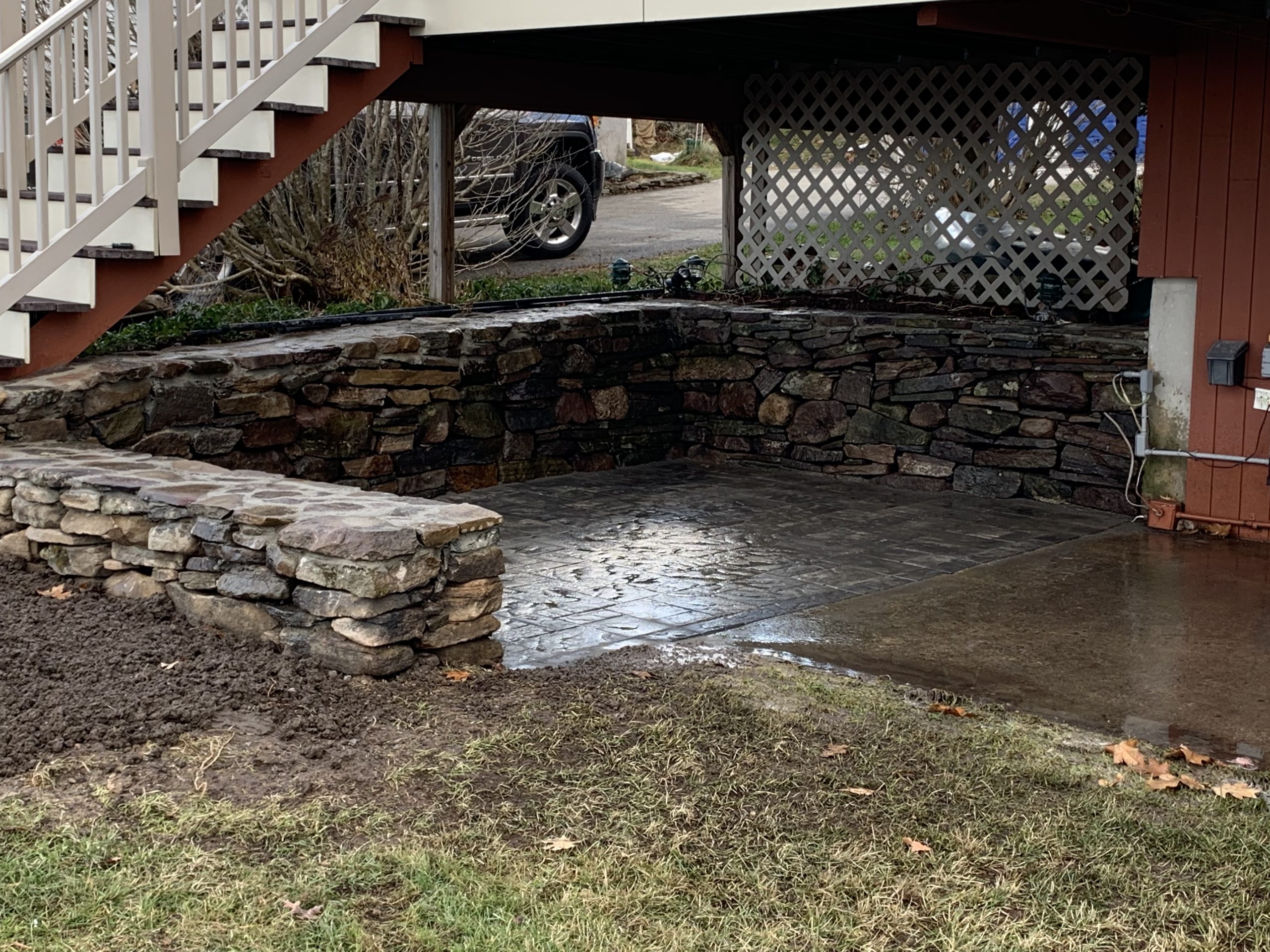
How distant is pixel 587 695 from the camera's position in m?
4.81

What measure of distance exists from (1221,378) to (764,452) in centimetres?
313

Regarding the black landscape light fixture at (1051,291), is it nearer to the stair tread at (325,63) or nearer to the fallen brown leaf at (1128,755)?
the stair tread at (325,63)

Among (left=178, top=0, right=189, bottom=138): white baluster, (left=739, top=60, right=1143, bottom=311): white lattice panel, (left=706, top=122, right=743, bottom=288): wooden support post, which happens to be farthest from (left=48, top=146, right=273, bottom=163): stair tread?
(left=706, top=122, right=743, bottom=288): wooden support post

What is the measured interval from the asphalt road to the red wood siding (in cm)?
576

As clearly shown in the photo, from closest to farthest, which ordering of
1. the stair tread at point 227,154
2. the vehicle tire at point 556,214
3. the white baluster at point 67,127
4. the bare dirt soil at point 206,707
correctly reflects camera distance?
the bare dirt soil at point 206,707 → the white baluster at point 67,127 → the stair tread at point 227,154 → the vehicle tire at point 556,214

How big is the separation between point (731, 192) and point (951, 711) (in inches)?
263

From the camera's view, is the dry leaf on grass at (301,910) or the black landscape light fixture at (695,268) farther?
the black landscape light fixture at (695,268)

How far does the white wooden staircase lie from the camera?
6.40 meters

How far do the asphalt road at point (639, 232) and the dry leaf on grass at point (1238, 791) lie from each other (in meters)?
9.15

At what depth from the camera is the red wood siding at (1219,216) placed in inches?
277

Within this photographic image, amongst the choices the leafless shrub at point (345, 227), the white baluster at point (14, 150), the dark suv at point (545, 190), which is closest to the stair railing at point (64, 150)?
the white baluster at point (14, 150)

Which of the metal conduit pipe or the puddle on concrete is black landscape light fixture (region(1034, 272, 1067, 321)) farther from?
the puddle on concrete

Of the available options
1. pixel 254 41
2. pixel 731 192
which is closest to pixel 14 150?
pixel 254 41

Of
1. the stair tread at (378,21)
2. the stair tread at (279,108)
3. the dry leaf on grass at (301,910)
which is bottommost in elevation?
the dry leaf on grass at (301,910)
